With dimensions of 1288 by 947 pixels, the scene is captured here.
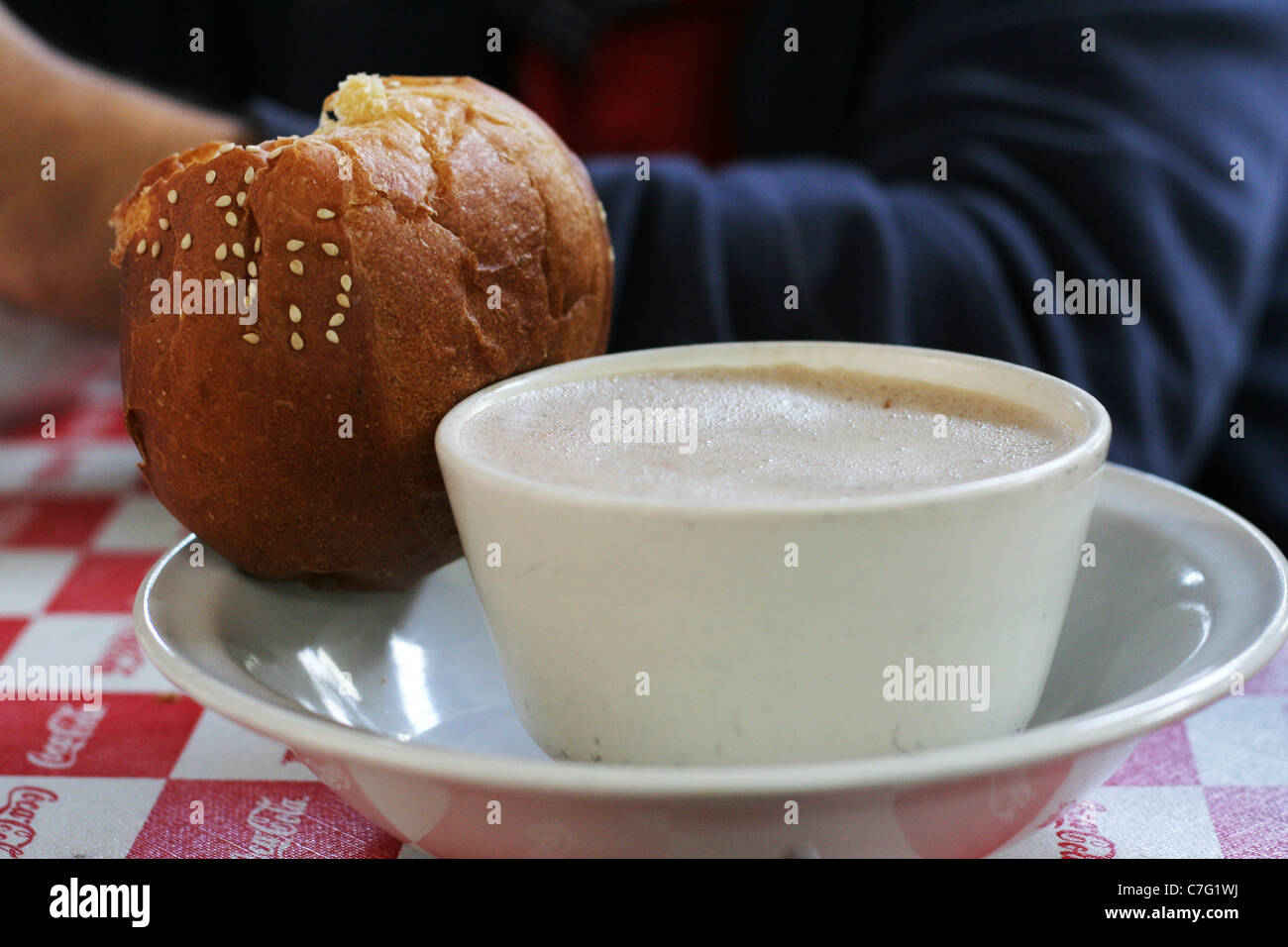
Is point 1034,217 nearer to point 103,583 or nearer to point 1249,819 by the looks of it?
point 1249,819

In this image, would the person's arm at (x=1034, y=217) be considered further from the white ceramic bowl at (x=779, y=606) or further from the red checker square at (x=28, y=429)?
the red checker square at (x=28, y=429)

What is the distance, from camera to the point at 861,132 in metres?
1.81

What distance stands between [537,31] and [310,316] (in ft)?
4.41

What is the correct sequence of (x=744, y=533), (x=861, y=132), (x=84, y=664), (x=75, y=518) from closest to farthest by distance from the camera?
1. (x=744, y=533)
2. (x=84, y=664)
3. (x=75, y=518)
4. (x=861, y=132)

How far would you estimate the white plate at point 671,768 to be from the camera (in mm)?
503

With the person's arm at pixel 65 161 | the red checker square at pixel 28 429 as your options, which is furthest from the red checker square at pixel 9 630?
the red checker square at pixel 28 429

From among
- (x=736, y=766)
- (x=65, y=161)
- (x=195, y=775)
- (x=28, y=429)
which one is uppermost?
(x=65, y=161)

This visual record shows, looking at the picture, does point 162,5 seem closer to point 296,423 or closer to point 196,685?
point 296,423

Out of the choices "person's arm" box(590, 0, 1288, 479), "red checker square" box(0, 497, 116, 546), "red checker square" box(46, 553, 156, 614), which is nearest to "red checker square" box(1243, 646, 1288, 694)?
"person's arm" box(590, 0, 1288, 479)

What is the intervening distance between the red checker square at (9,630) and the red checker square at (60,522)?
0.19 meters

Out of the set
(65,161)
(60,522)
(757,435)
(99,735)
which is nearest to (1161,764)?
(757,435)

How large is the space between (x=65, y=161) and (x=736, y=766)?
3.81 ft

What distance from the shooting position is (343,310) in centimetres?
67
